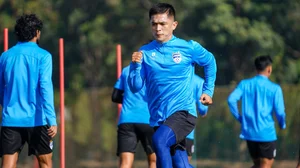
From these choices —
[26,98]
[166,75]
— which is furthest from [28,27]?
[166,75]

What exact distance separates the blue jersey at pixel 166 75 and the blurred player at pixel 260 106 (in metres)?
3.80

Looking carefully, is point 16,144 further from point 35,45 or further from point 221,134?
point 221,134

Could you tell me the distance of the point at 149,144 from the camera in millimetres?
11469

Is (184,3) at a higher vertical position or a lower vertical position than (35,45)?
higher

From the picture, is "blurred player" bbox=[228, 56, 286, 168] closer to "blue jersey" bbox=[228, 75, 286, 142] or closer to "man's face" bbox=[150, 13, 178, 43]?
"blue jersey" bbox=[228, 75, 286, 142]

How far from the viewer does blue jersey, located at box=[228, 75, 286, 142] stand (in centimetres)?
1248

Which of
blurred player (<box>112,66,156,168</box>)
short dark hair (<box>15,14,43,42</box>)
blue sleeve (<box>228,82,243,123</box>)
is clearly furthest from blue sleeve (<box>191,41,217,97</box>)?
blue sleeve (<box>228,82,243,123</box>)

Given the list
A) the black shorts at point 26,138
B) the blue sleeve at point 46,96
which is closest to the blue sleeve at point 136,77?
the blue sleeve at point 46,96

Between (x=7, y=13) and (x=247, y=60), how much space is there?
197 inches

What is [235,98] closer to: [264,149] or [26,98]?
[264,149]

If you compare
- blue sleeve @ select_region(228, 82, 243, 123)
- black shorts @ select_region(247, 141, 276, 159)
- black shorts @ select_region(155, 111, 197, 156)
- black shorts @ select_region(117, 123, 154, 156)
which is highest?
blue sleeve @ select_region(228, 82, 243, 123)

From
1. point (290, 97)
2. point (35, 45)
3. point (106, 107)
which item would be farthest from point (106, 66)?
point (35, 45)

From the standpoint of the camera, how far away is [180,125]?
28.1ft

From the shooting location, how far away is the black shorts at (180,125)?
851 centimetres
